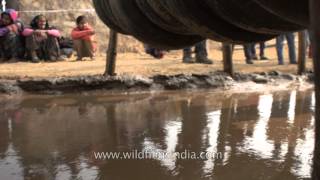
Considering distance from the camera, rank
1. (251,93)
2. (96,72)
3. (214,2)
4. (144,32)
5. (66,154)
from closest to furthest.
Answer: (214,2) → (144,32) → (66,154) → (251,93) → (96,72)

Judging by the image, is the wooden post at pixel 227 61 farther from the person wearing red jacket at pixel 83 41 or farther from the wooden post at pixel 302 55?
the person wearing red jacket at pixel 83 41

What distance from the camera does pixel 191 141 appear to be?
461 cm

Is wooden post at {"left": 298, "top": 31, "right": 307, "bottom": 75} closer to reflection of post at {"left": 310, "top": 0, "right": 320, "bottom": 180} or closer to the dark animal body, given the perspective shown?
the dark animal body

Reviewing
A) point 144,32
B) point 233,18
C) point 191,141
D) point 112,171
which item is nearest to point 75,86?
point 191,141

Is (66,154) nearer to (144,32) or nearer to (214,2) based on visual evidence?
(144,32)

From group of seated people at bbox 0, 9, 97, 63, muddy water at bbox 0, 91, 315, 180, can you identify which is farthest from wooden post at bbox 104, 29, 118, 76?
group of seated people at bbox 0, 9, 97, 63

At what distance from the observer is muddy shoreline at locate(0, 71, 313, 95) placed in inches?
292

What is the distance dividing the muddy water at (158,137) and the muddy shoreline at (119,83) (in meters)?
0.41

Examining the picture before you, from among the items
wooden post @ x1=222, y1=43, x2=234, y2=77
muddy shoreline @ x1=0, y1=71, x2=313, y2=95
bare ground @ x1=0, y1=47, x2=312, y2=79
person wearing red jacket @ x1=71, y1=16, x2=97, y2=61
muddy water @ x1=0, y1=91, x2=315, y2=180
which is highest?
person wearing red jacket @ x1=71, y1=16, x2=97, y2=61

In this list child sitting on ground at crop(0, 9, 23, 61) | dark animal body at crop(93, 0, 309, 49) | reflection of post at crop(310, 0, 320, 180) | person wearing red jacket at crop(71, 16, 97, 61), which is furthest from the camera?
person wearing red jacket at crop(71, 16, 97, 61)

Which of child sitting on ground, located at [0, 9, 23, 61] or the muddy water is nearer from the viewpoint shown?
the muddy water

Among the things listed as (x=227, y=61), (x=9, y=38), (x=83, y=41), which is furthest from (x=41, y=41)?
(x=227, y=61)

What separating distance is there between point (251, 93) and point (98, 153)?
11.5 ft

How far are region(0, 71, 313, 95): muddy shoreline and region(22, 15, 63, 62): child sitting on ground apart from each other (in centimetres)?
320
